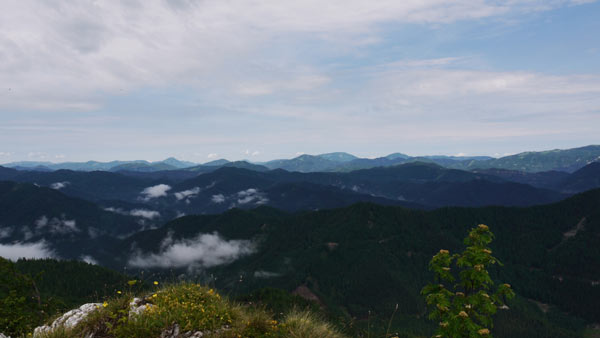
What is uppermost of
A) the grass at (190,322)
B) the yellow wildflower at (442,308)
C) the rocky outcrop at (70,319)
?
the yellow wildflower at (442,308)

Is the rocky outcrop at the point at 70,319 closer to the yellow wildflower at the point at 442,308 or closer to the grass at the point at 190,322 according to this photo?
the grass at the point at 190,322

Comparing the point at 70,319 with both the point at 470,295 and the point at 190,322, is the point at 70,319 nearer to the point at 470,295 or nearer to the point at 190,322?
the point at 190,322

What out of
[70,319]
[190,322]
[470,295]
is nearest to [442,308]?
[470,295]

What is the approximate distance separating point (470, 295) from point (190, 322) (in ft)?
34.5

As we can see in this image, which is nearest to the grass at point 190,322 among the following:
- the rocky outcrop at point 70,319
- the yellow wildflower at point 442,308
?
the rocky outcrop at point 70,319

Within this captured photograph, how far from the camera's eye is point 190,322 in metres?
11.1

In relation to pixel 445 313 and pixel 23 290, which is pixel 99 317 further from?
pixel 445 313

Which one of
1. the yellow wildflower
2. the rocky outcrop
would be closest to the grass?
the rocky outcrop

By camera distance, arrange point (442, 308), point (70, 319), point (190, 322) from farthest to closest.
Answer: point (70, 319) → point (442, 308) → point (190, 322)

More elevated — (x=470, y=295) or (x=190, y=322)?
(x=470, y=295)

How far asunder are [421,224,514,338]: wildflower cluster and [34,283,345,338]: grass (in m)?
3.80

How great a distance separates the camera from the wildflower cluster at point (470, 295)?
1084cm

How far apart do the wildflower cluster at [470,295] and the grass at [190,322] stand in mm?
3802

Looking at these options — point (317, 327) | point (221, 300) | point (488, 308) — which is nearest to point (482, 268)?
point (488, 308)
